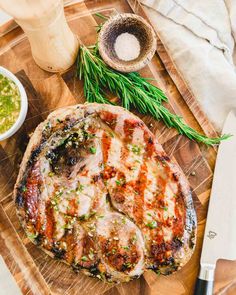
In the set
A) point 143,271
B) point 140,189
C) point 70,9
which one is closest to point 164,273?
point 143,271

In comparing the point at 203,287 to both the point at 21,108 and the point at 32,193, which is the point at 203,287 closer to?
the point at 32,193

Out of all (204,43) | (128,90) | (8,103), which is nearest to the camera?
(8,103)

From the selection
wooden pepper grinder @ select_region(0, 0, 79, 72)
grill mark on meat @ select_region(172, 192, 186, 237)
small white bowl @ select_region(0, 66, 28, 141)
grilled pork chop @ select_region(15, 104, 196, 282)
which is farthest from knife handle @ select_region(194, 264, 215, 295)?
wooden pepper grinder @ select_region(0, 0, 79, 72)

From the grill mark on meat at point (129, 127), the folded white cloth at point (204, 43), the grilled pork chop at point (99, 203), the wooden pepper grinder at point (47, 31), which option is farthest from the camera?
the folded white cloth at point (204, 43)

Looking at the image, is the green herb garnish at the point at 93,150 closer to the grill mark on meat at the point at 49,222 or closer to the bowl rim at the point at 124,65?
the grill mark on meat at the point at 49,222

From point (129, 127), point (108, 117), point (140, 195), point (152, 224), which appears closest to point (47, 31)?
point (108, 117)

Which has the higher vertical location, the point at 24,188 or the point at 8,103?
the point at 8,103

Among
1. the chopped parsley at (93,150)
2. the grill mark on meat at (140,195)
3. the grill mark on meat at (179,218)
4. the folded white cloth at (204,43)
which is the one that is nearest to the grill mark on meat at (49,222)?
the chopped parsley at (93,150)
